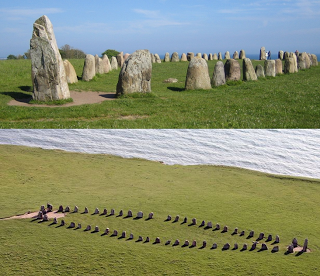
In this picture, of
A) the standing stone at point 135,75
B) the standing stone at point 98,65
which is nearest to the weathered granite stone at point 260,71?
the standing stone at point 98,65

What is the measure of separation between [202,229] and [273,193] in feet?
3.46

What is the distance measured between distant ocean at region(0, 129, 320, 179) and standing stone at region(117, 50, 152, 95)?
6158 millimetres

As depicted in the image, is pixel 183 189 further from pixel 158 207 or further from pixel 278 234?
pixel 278 234

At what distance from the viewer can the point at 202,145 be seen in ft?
18.5

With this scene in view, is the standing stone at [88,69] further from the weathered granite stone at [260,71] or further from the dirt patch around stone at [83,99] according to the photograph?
the weathered granite stone at [260,71]

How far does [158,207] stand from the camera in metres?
4.68

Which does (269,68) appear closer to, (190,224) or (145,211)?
(145,211)

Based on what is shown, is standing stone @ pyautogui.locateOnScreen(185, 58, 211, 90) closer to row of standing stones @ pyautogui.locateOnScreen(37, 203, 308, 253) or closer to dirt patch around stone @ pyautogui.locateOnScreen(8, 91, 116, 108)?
dirt patch around stone @ pyautogui.locateOnScreen(8, 91, 116, 108)

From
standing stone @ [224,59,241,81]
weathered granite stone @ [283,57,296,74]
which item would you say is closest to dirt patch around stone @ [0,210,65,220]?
standing stone @ [224,59,241,81]

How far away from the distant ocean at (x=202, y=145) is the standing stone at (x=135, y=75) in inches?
242

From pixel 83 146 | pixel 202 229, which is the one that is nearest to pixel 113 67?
pixel 83 146

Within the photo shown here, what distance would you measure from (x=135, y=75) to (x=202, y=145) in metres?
6.96

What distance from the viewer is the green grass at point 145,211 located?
3869 millimetres

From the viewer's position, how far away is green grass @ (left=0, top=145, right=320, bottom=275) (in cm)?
387
